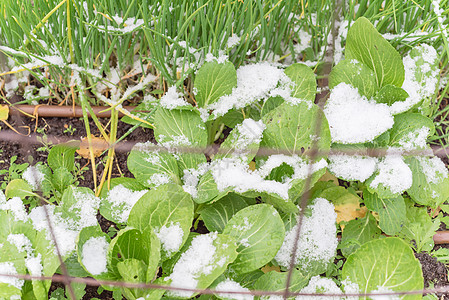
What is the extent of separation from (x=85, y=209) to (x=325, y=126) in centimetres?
52

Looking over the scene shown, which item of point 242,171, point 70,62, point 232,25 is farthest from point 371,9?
point 70,62

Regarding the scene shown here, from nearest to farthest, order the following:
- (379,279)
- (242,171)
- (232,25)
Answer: (379,279) → (242,171) → (232,25)

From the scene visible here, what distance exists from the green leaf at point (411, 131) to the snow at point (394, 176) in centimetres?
5

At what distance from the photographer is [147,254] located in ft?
2.61

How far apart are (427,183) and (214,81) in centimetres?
54

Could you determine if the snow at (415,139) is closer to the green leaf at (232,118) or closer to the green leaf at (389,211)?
the green leaf at (389,211)

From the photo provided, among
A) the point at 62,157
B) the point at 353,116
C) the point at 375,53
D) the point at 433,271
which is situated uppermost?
the point at 375,53

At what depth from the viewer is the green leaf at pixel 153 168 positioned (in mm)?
913

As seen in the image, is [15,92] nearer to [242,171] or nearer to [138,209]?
[138,209]

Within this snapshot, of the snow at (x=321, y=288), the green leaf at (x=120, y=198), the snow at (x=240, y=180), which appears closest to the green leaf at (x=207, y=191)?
the snow at (x=240, y=180)

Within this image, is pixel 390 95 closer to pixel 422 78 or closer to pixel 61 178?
pixel 422 78

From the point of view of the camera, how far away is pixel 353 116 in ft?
3.07

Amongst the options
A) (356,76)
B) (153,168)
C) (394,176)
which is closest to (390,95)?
(356,76)

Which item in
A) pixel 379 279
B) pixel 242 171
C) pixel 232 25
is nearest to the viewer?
pixel 379 279
